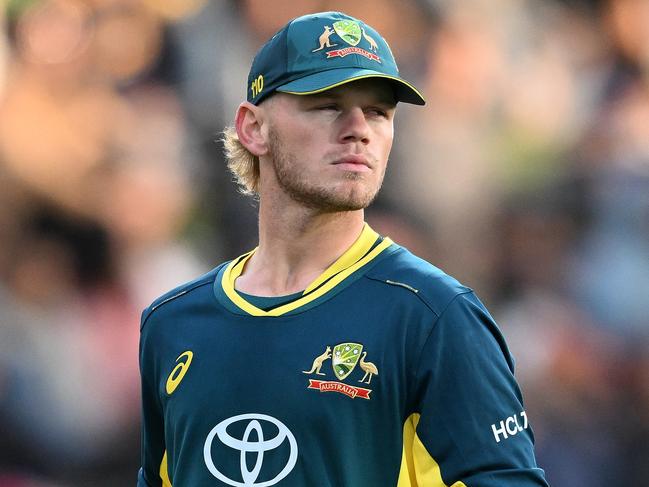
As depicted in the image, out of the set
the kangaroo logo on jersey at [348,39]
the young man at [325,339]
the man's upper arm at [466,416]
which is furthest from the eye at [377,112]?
the man's upper arm at [466,416]

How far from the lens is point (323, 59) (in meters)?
2.67

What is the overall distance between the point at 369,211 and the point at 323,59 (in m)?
3.48

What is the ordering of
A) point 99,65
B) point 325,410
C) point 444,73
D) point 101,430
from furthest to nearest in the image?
point 444,73, point 99,65, point 101,430, point 325,410

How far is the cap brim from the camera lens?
2.59 metres

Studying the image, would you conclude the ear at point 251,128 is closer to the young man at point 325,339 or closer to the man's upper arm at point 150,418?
the young man at point 325,339

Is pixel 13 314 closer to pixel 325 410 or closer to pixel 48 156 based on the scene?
pixel 48 156

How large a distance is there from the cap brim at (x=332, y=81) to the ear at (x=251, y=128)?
173 millimetres

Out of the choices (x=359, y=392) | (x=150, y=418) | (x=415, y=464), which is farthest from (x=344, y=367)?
(x=150, y=418)

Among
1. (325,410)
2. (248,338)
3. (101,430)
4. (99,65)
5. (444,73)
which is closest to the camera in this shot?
(325,410)

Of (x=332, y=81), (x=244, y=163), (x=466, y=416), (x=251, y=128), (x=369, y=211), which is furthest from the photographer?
(x=369, y=211)

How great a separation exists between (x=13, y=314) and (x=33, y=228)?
476 millimetres

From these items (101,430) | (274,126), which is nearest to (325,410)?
(274,126)

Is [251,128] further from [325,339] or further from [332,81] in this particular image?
[325,339]

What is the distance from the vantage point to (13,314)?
5.66m
